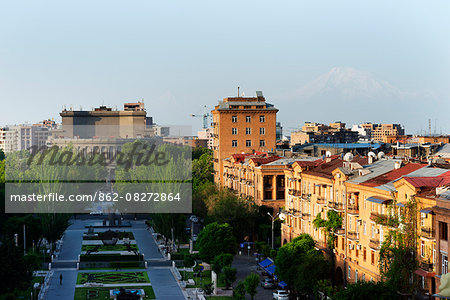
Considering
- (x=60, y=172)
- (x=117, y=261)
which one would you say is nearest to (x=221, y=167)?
(x=60, y=172)

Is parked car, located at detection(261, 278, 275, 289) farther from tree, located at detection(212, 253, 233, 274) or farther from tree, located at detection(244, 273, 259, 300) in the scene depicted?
tree, located at detection(244, 273, 259, 300)

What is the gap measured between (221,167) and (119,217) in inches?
680

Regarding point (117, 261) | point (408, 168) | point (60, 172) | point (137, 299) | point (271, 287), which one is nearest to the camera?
point (408, 168)

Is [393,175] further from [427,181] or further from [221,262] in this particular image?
[221,262]

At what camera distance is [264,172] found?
78562 millimetres

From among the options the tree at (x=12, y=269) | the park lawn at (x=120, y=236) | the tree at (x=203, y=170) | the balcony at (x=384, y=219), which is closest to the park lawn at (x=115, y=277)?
the tree at (x=12, y=269)

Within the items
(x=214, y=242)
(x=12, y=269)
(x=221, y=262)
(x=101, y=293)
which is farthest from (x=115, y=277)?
(x=12, y=269)

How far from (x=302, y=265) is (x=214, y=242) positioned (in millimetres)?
14243

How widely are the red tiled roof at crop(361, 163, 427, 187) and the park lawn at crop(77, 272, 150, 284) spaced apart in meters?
24.5

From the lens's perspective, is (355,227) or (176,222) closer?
(355,227)

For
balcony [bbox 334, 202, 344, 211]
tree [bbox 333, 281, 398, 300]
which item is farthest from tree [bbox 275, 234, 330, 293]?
tree [bbox 333, 281, 398, 300]

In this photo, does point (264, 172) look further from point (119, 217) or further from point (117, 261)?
point (119, 217)

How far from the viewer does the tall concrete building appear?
109875 mm

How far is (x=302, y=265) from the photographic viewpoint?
5256 centimetres
